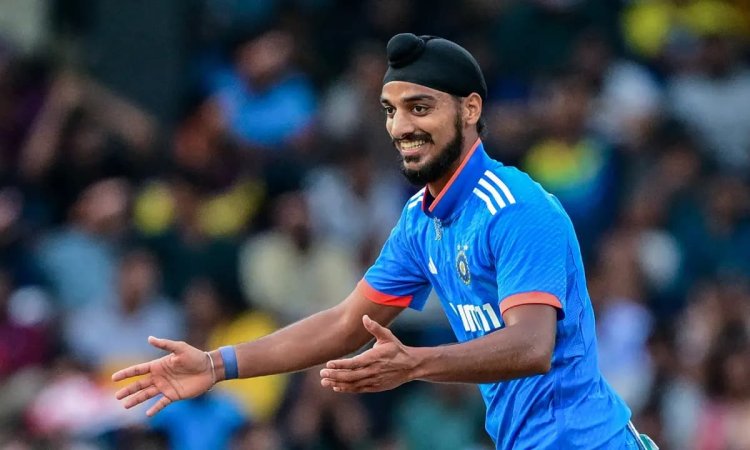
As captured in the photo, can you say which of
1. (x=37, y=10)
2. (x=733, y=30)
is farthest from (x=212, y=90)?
(x=733, y=30)

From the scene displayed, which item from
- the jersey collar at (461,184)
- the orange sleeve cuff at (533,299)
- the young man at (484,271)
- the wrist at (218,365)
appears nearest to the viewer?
the orange sleeve cuff at (533,299)

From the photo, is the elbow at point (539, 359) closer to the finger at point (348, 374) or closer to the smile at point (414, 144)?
the finger at point (348, 374)

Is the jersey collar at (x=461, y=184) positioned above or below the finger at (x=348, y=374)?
above

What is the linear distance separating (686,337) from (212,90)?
13.9 ft

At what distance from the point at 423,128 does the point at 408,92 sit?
5.2 inches

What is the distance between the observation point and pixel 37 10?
40.8 ft

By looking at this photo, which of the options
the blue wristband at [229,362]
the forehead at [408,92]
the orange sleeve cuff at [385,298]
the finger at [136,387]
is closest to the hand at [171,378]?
the finger at [136,387]

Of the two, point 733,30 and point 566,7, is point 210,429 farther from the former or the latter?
point 733,30

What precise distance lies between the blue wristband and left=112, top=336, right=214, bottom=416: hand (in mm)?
130

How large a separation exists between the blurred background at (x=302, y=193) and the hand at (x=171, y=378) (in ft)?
13.4

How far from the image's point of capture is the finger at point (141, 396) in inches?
203

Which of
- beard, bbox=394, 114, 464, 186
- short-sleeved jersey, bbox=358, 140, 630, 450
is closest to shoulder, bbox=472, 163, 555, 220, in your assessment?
short-sleeved jersey, bbox=358, 140, 630, 450

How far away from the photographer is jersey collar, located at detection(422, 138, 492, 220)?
5.23 meters

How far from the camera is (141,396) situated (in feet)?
17.0
